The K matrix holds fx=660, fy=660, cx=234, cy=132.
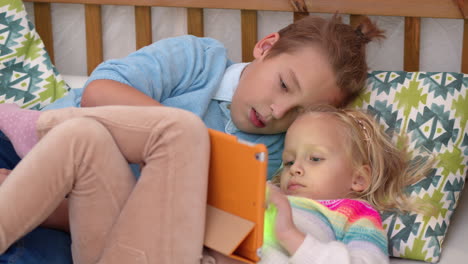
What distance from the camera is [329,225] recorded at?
118 centimetres

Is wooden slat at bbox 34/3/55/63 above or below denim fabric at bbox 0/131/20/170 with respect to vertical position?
above

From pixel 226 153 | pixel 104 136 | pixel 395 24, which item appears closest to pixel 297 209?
pixel 226 153

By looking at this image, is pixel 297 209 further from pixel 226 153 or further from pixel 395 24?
pixel 395 24

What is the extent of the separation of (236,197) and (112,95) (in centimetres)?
45

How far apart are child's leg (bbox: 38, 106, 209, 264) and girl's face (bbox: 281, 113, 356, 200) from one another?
33 centimetres

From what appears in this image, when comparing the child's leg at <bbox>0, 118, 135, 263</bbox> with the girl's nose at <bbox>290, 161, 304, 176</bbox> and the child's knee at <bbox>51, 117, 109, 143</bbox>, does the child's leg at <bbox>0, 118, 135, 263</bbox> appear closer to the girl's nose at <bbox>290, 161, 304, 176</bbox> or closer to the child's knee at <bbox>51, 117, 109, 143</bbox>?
the child's knee at <bbox>51, 117, 109, 143</bbox>

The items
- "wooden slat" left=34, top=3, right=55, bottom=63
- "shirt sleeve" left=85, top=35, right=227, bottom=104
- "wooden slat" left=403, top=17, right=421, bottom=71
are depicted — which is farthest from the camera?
"wooden slat" left=34, top=3, right=55, bottom=63

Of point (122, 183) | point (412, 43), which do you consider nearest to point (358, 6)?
point (412, 43)

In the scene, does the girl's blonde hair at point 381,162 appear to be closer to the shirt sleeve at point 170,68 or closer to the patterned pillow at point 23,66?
the shirt sleeve at point 170,68

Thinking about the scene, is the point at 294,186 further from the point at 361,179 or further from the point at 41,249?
the point at 41,249

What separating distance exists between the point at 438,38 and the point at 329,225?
0.72 metres

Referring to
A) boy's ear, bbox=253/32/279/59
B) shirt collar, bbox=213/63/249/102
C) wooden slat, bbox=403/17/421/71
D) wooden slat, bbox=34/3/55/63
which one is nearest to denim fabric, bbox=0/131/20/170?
shirt collar, bbox=213/63/249/102

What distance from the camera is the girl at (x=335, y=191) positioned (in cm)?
107

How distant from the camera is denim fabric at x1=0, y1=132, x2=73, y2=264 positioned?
3.52ft
